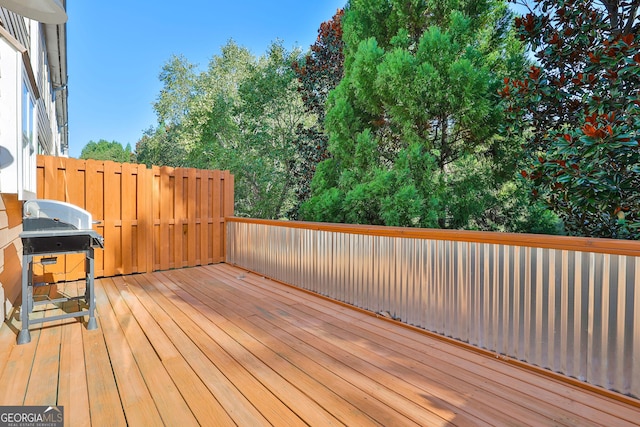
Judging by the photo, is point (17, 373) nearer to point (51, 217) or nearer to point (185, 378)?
point (185, 378)

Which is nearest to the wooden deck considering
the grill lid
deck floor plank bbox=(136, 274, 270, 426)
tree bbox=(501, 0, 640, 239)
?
deck floor plank bbox=(136, 274, 270, 426)

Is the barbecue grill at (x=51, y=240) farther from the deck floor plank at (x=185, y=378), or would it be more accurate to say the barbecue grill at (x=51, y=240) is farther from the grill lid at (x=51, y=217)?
the deck floor plank at (x=185, y=378)

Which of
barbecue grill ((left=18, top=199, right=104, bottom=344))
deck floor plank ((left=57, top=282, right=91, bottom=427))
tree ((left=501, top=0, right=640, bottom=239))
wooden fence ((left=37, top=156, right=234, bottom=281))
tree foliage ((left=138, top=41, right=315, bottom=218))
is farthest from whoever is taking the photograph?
tree foliage ((left=138, top=41, right=315, bottom=218))

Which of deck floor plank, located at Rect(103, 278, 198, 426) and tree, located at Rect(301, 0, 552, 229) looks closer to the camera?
deck floor plank, located at Rect(103, 278, 198, 426)

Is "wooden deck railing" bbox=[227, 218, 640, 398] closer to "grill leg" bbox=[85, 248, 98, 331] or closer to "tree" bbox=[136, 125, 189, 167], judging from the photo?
"grill leg" bbox=[85, 248, 98, 331]

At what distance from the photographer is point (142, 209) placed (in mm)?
5016

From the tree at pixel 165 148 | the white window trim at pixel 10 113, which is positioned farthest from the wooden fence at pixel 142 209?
the tree at pixel 165 148

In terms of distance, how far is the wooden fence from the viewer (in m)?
4.38

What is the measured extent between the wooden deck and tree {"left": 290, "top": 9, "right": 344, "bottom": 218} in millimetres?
4825

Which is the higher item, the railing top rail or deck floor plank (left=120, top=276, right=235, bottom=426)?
the railing top rail

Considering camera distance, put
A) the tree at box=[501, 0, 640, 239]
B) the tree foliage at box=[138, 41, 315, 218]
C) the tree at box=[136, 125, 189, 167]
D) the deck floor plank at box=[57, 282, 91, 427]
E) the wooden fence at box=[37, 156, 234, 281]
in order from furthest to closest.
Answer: the tree at box=[136, 125, 189, 167] < the tree foliage at box=[138, 41, 315, 218] < the wooden fence at box=[37, 156, 234, 281] < the tree at box=[501, 0, 640, 239] < the deck floor plank at box=[57, 282, 91, 427]

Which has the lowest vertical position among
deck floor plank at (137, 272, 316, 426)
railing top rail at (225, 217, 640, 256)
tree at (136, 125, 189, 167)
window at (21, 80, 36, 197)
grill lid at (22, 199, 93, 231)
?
deck floor plank at (137, 272, 316, 426)

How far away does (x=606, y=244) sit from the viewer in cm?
177

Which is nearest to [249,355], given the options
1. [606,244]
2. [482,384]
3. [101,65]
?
[482,384]
